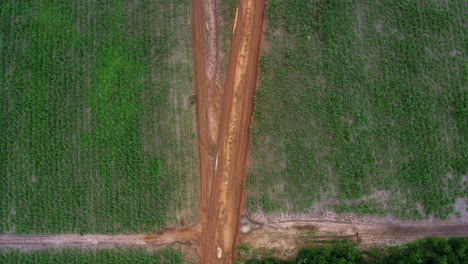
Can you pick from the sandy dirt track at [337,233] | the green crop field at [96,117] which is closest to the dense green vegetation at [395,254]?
the sandy dirt track at [337,233]

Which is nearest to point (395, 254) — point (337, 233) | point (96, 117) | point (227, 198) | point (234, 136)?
point (337, 233)

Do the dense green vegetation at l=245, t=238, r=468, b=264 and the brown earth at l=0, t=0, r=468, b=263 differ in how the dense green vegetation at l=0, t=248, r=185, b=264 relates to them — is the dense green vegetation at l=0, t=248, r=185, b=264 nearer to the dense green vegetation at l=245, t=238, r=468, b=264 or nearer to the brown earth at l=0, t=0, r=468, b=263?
the brown earth at l=0, t=0, r=468, b=263

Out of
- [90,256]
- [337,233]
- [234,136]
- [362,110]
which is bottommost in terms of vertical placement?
[90,256]

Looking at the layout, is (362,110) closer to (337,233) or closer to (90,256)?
(337,233)

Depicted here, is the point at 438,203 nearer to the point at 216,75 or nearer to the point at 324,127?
the point at 324,127

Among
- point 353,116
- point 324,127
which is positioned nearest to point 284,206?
point 324,127

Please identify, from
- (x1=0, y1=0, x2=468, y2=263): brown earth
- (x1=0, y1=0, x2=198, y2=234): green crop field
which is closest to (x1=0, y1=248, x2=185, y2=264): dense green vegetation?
(x1=0, y1=0, x2=468, y2=263): brown earth

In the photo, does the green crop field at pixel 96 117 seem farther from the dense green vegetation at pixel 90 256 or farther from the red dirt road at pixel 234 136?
the red dirt road at pixel 234 136
